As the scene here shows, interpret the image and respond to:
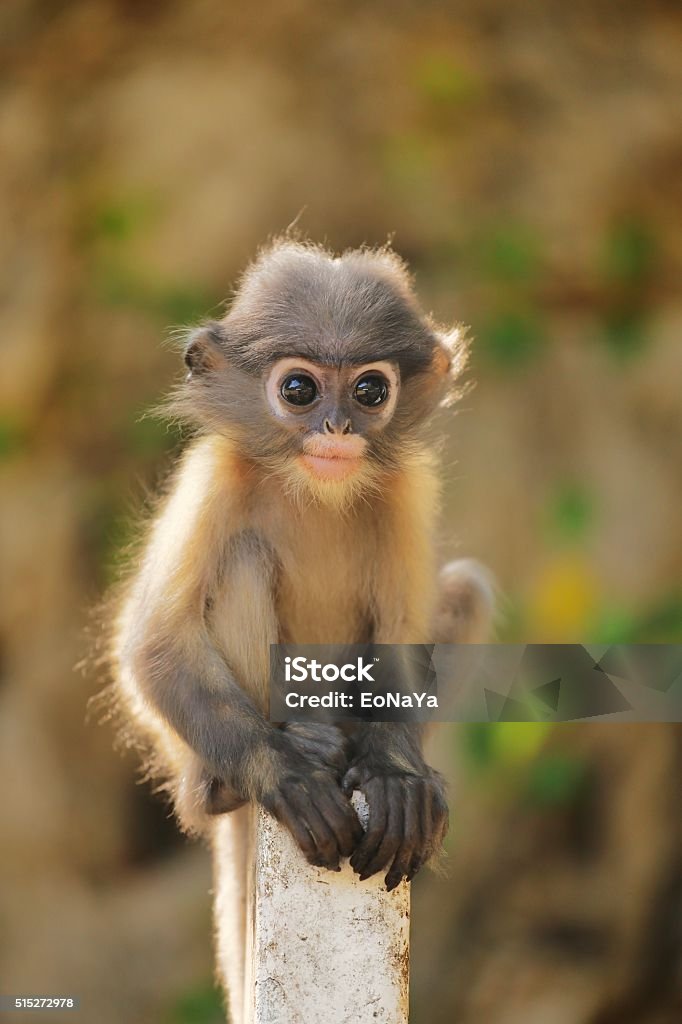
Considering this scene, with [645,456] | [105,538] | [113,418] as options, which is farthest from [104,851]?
[645,456]

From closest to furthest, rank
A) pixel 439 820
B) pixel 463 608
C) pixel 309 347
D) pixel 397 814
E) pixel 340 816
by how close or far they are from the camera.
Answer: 1. pixel 340 816
2. pixel 397 814
3. pixel 439 820
4. pixel 309 347
5. pixel 463 608

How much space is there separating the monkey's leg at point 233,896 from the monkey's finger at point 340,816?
0.90 meters

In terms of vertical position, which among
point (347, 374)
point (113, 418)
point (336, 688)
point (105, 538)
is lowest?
point (336, 688)

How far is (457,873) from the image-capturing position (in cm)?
1107

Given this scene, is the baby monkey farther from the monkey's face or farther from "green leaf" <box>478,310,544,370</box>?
"green leaf" <box>478,310,544,370</box>

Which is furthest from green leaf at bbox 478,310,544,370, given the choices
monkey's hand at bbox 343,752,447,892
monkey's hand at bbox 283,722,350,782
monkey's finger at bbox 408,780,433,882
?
monkey's finger at bbox 408,780,433,882

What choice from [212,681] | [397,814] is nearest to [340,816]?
[397,814]

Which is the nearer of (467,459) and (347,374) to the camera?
(347,374)

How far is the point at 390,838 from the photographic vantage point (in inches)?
173

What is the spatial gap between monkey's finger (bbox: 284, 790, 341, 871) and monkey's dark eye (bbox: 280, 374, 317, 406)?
1.47m

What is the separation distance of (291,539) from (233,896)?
1475mm

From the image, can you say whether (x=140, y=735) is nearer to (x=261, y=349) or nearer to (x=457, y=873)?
(x=261, y=349)

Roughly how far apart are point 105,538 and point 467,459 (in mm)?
2991

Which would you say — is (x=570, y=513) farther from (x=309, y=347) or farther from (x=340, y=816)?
(x=340, y=816)
